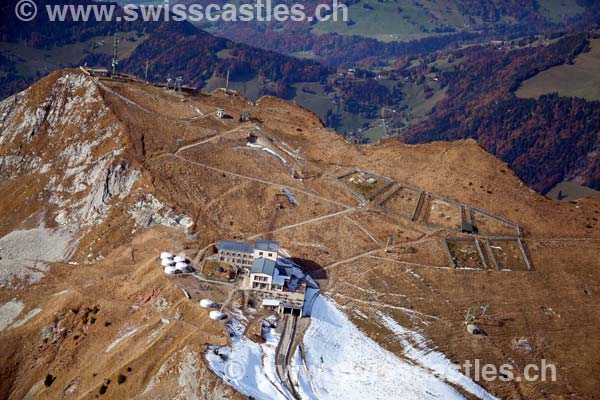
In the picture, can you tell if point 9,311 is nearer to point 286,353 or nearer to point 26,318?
point 26,318

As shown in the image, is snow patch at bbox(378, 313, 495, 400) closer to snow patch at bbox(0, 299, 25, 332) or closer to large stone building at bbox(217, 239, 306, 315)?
large stone building at bbox(217, 239, 306, 315)

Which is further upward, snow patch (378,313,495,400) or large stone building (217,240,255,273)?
large stone building (217,240,255,273)

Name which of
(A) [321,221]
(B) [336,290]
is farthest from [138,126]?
(B) [336,290]

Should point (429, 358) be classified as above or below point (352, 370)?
below

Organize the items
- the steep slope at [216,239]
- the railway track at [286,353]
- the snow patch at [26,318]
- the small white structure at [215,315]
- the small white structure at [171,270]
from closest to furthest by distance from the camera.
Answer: the railway track at [286,353] < the small white structure at [215,315] < the steep slope at [216,239] < the small white structure at [171,270] < the snow patch at [26,318]

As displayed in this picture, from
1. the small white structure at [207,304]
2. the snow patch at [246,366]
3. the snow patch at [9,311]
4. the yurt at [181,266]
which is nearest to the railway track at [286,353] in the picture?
the snow patch at [246,366]

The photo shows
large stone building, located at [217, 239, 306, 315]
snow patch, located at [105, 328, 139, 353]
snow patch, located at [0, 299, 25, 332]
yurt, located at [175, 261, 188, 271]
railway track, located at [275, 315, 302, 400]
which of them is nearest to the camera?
railway track, located at [275, 315, 302, 400]

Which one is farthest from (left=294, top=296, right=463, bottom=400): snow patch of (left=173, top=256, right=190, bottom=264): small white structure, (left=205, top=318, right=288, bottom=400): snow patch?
(left=173, top=256, right=190, bottom=264): small white structure

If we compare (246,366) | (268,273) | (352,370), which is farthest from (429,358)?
(246,366)

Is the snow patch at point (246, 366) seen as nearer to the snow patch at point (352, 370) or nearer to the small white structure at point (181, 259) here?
the snow patch at point (352, 370)
